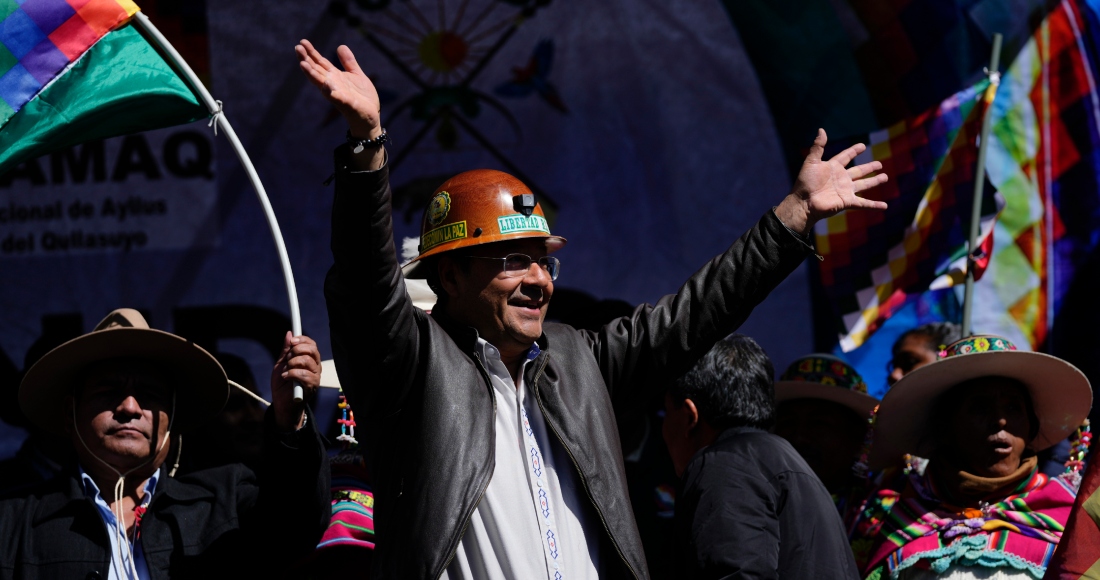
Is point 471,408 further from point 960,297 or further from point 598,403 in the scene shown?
point 960,297

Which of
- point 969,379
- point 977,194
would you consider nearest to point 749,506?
point 969,379

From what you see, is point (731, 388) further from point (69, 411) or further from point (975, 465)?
point (69, 411)

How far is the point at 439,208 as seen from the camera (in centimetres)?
285

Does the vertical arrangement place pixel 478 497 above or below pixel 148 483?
below

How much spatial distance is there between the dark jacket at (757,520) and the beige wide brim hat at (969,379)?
905mm

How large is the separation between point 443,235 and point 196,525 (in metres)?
1.30

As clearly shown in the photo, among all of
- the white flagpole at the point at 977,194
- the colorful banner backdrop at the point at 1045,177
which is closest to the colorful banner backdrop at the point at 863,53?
the colorful banner backdrop at the point at 1045,177

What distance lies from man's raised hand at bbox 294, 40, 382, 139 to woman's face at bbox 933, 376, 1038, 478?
2401 mm

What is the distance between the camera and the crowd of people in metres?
2.58

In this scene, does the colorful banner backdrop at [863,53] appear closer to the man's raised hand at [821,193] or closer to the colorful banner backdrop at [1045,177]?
the colorful banner backdrop at [1045,177]

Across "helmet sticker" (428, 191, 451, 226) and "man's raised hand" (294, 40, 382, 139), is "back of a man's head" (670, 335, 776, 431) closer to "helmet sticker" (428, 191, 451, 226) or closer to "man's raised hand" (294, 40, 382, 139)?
"helmet sticker" (428, 191, 451, 226)

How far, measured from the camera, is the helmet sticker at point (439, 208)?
2.83m

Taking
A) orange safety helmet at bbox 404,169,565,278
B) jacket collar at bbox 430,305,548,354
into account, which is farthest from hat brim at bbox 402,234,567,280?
jacket collar at bbox 430,305,548,354

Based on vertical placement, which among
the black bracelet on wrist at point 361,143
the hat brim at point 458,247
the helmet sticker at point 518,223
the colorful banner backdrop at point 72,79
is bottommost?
the hat brim at point 458,247
